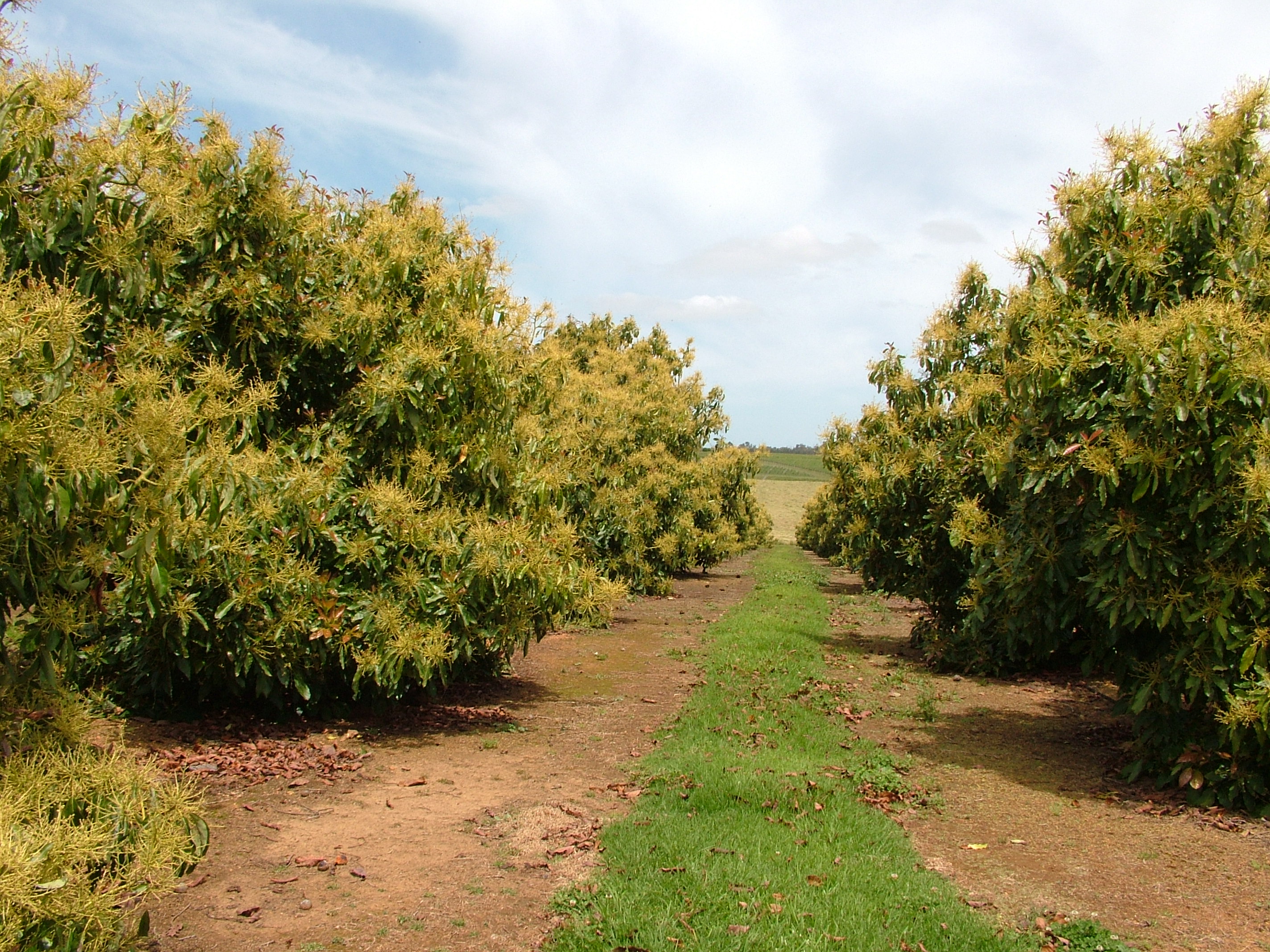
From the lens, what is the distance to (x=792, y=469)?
115 meters

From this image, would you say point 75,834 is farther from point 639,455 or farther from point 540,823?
point 639,455

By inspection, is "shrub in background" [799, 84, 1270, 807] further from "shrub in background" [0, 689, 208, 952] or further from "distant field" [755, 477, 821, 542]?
"distant field" [755, 477, 821, 542]

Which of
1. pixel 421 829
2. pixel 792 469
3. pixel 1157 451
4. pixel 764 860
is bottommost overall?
pixel 421 829

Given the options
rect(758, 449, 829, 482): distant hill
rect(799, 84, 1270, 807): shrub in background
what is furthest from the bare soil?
rect(758, 449, 829, 482): distant hill

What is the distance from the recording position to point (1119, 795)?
6664 mm

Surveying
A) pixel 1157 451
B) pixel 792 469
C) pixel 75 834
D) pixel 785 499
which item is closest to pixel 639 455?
pixel 1157 451

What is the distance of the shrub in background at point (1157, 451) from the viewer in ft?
19.0

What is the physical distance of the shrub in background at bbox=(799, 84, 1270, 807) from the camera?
19.0ft

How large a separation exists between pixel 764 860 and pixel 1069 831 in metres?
2.21

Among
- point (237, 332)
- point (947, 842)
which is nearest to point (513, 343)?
point (237, 332)

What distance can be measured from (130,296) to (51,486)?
122 inches

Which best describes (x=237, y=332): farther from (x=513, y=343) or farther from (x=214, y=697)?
(x=214, y=697)

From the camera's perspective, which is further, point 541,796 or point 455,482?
point 455,482

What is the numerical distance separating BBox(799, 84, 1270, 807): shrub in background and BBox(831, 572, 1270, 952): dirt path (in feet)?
1.85
